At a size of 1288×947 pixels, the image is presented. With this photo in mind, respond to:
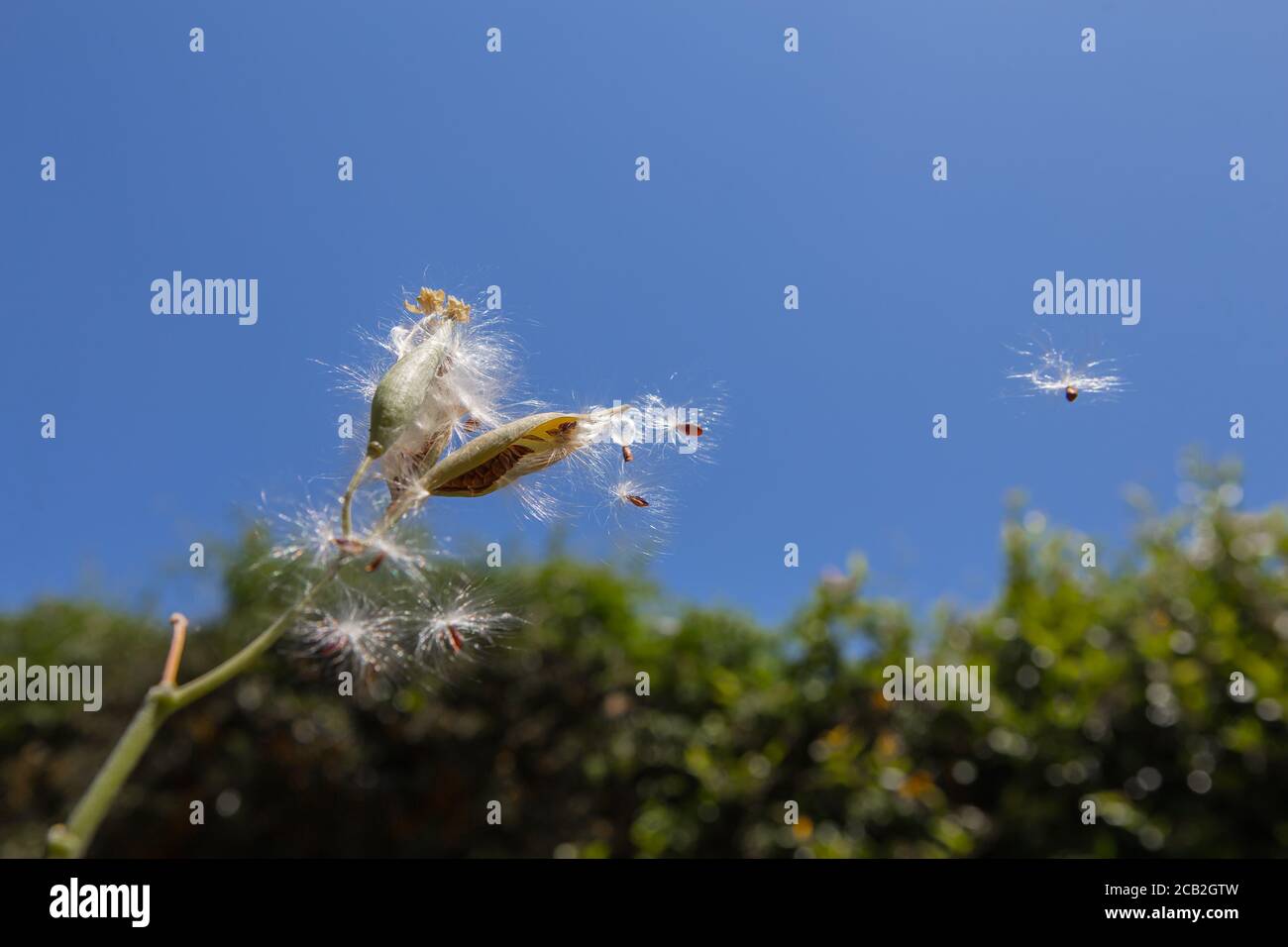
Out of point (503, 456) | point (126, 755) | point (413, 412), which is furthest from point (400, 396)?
point (126, 755)

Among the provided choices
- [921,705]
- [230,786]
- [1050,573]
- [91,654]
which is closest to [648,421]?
[921,705]

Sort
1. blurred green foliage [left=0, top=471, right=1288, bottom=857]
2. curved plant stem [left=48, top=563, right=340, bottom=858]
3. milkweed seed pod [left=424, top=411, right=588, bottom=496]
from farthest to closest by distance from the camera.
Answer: blurred green foliage [left=0, top=471, right=1288, bottom=857], milkweed seed pod [left=424, top=411, right=588, bottom=496], curved plant stem [left=48, top=563, right=340, bottom=858]

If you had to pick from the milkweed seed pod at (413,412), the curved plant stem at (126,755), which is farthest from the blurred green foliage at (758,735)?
the curved plant stem at (126,755)

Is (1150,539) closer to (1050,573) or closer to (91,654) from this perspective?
(1050,573)

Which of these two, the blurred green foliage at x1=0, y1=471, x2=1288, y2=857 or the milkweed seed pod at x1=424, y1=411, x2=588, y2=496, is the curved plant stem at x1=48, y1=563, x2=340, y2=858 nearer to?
the milkweed seed pod at x1=424, y1=411, x2=588, y2=496

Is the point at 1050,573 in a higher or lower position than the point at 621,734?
higher

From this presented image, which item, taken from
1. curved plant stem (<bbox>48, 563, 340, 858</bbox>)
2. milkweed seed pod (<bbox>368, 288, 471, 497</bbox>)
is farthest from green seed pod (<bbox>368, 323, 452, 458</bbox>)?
curved plant stem (<bbox>48, 563, 340, 858</bbox>)
